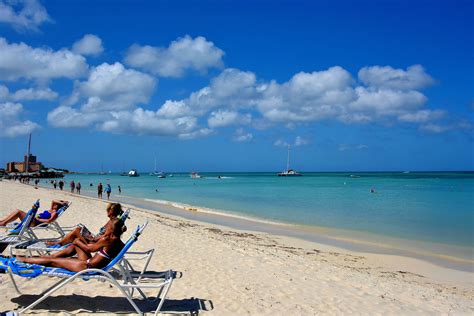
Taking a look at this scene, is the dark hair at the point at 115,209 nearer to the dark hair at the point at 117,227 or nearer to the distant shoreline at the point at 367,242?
the dark hair at the point at 117,227

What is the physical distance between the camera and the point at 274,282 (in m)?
6.60

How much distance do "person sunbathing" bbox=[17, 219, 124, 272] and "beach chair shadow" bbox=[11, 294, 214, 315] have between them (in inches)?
22.0

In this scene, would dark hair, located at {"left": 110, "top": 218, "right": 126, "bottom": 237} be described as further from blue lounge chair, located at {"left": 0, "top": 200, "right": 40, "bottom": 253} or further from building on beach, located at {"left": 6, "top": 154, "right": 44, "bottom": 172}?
building on beach, located at {"left": 6, "top": 154, "right": 44, "bottom": 172}

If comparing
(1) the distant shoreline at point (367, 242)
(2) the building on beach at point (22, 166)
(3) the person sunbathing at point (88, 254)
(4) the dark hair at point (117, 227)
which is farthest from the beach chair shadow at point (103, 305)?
(2) the building on beach at point (22, 166)

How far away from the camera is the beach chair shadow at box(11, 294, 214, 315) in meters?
4.77

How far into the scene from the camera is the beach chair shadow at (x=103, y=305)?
15.6ft

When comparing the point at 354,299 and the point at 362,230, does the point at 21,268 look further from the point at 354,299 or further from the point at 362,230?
the point at 362,230

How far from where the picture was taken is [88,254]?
4.89 m

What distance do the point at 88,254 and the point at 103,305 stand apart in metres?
0.66

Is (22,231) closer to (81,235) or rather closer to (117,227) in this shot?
(81,235)

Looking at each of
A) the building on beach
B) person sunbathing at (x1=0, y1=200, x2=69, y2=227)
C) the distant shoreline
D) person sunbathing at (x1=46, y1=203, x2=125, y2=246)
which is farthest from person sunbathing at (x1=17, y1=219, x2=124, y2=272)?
the building on beach

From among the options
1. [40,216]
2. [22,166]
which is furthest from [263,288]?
[22,166]

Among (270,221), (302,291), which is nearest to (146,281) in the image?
(302,291)

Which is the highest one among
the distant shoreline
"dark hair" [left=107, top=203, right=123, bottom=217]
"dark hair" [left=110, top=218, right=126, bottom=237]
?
"dark hair" [left=107, top=203, right=123, bottom=217]
